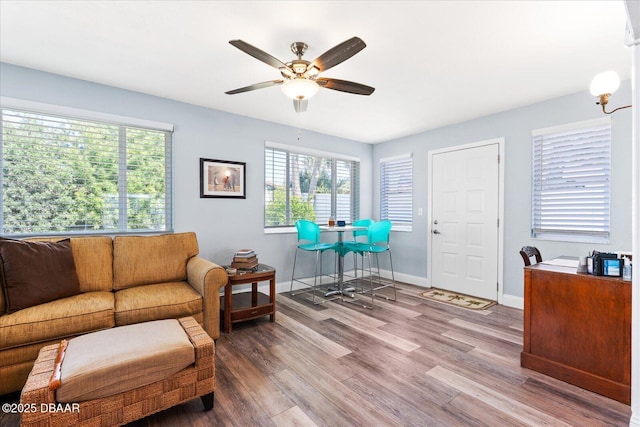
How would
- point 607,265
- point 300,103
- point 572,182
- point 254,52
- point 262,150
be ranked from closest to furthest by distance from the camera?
1. point 254,52
2. point 607,265
3. point 300,103
4. point 572,182
5. point 262,150

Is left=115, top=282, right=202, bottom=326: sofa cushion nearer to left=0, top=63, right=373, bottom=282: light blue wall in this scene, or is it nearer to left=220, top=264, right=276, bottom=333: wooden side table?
left=220, top=264, right=276, bottom=333: wooden side table

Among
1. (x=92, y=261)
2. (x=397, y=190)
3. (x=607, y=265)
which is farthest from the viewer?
(x=397, y=190)

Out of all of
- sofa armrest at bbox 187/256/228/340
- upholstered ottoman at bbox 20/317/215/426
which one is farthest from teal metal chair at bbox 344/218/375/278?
upholstered ottoman at bbox 20/317/215/426

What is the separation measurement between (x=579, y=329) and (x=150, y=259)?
352 centimetres

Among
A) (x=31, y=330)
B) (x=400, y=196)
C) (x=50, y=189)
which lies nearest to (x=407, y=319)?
(x=400, y=196)

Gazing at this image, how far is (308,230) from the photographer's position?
397cm

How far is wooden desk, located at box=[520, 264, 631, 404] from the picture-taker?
1855mm

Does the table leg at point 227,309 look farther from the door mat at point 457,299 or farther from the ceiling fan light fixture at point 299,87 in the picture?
the door mat at point 457,299

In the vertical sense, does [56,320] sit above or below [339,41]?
below

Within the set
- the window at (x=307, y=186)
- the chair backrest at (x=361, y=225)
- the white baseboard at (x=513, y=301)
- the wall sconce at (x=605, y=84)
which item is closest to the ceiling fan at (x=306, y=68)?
the wall sconce at (x=605, y=84)

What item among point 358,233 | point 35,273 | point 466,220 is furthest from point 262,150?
point 466,220

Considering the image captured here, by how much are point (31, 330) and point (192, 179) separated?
2.03m

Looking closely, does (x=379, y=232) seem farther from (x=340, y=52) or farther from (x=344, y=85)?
(x=340, y=52)

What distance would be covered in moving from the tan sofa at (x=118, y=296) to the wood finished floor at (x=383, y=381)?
35cm
